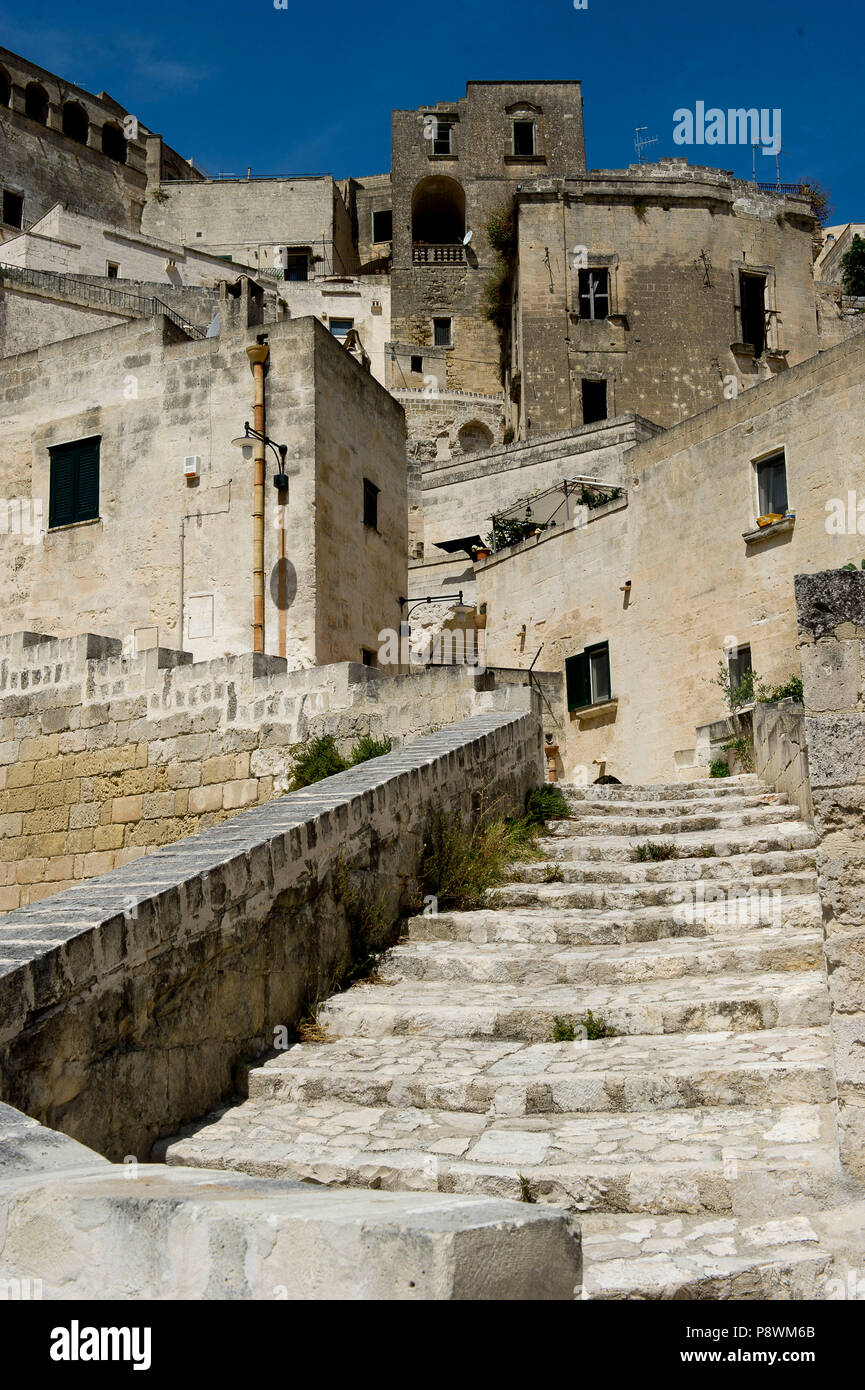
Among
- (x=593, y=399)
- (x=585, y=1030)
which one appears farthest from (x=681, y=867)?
(x=593, y=399)

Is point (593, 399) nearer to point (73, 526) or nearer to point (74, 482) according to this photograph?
point (74, 482)

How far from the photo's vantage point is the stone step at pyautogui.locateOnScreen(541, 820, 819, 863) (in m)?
7.73

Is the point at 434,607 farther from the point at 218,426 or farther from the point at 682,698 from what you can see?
the point at 218,426

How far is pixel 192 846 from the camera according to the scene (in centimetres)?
576

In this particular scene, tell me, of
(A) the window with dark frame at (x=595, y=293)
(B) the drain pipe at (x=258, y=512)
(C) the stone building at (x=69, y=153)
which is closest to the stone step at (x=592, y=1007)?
(B) the drain pipe at (x=258, y=512)

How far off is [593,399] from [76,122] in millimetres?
28249

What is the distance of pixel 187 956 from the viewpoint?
4844 mm

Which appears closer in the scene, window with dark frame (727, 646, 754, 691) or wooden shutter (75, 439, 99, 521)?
wooden shutter (75, 439, 99, 521)

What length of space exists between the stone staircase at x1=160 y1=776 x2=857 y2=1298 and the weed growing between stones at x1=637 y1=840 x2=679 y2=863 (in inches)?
11.5

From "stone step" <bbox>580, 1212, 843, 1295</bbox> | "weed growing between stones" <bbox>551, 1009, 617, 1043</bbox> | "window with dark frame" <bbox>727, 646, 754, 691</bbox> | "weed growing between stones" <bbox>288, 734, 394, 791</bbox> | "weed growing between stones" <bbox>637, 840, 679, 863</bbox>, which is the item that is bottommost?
"stone step" <bbox>580, 1212, 843, 1295</bbox>

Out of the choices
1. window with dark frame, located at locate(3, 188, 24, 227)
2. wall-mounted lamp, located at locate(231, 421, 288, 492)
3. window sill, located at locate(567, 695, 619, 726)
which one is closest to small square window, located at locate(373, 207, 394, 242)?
window with dark frame, located at locate(3, 188, 24, 227)

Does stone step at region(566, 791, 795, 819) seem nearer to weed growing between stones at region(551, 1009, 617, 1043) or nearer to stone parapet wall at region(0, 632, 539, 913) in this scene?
stone parapet wall at region(0, 632, 539, 913)

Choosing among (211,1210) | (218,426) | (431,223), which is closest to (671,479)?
(218,426)

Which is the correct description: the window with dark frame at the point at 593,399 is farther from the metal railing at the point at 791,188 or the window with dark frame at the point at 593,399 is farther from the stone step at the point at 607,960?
the stone step at the point at 607,960
